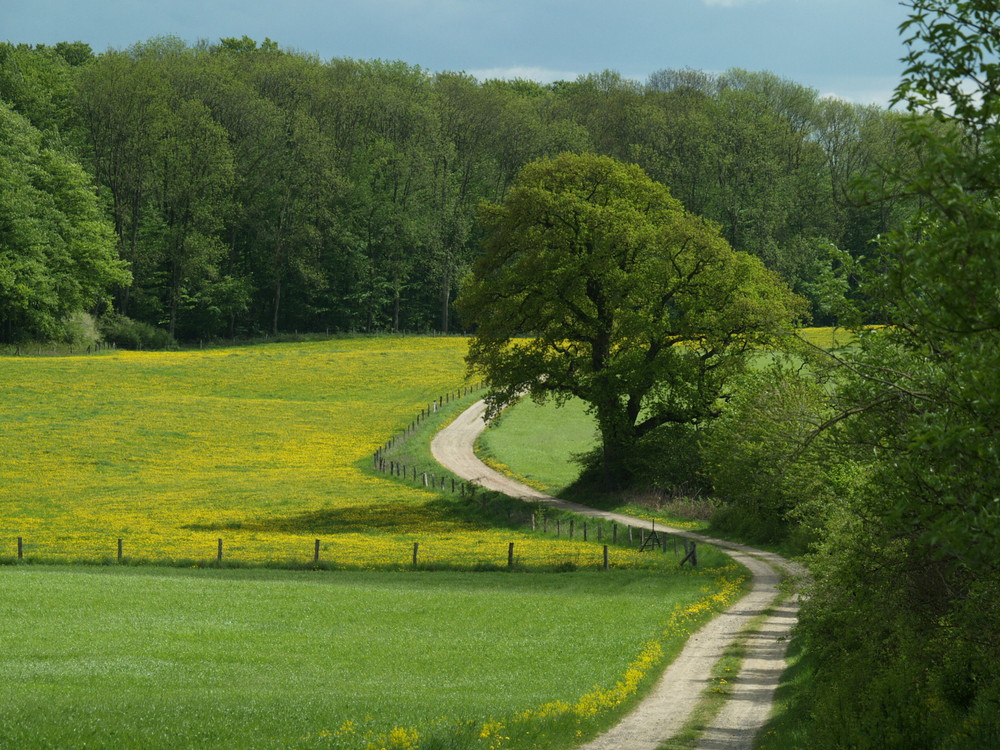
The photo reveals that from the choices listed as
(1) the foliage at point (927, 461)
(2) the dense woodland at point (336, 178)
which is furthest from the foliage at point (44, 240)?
(1) the foliage at point (927, 461)

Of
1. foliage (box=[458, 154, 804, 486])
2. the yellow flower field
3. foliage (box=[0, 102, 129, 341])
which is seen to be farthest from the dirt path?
foliage (box=[0, 102, 129, 341])

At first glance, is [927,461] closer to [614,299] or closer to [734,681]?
[734,681]

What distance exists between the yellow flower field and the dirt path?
20.6 feet

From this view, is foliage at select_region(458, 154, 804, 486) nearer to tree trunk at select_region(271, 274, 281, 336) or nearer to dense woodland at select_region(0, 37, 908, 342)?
dense woodland at select_region(0, 37, 908, 342)

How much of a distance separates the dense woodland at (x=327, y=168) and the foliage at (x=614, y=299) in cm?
5169

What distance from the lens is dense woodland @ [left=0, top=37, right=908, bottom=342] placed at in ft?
356

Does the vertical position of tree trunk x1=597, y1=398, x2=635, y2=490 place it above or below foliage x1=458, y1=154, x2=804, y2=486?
below

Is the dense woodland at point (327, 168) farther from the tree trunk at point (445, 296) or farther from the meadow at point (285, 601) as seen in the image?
the meadow at point (285, 601)

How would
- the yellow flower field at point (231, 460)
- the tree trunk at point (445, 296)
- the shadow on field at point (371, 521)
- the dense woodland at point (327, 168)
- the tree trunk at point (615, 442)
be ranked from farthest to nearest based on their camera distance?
the tree trunk at point (445, 296)
the dense woodland at point (327, 168)
the tree trunk at point (615, 442)
the shadow on field at point (371, 521)
the yellow flower field at point (231, 460)

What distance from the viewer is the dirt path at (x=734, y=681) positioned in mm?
17688

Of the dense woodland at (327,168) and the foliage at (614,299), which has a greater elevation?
the dense woodland at (327,168)

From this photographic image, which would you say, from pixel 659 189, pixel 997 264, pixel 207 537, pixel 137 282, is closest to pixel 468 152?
pixel 137 282

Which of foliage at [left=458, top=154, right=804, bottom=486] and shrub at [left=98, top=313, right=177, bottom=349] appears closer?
foliage at [left=458, top=154, right=804, bottom=486]

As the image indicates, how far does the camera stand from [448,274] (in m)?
122
